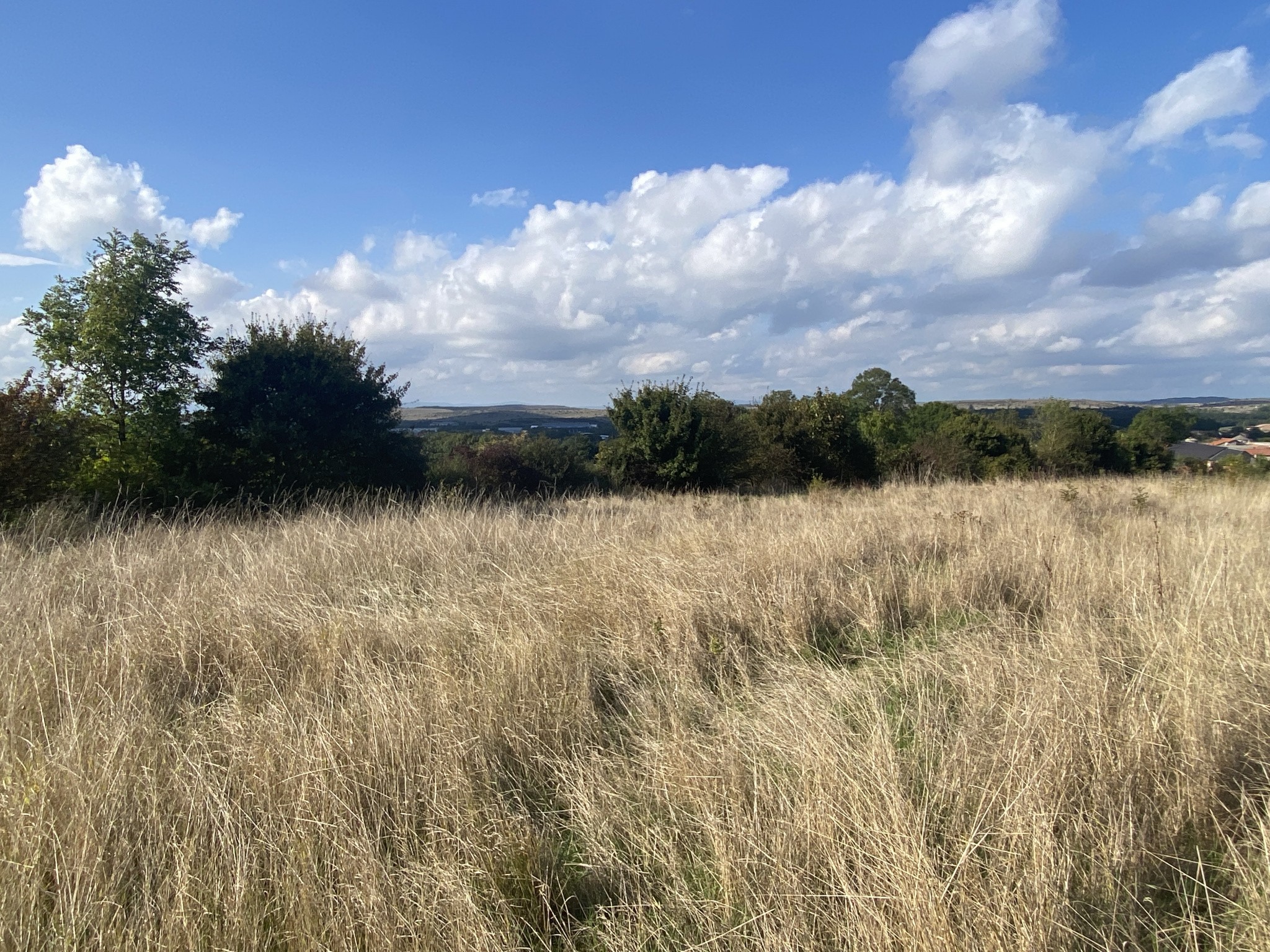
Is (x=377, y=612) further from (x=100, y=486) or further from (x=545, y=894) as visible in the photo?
(x=100, y=486)

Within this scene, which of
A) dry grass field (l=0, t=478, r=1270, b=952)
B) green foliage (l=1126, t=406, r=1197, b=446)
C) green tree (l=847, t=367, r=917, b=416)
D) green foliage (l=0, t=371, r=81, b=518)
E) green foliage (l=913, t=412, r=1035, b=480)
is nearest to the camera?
dry grass field (l=0, t=478, r=1270, b=952)

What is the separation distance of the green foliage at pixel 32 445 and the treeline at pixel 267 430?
0.02 meters

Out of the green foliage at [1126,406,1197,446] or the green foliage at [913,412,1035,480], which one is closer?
the green foliage at [913,412,1035,480]

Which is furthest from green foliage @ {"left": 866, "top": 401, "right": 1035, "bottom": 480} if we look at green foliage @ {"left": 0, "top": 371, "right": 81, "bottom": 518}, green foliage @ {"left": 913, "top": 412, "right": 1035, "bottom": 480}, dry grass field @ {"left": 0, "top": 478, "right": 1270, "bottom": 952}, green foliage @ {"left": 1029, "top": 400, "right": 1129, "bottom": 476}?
green foliage @ {"left": 0, "top": 371, "right": 81, "bottom": 518}

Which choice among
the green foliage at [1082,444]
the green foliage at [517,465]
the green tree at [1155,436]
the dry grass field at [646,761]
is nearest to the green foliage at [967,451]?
the green foliage at [1082,444]

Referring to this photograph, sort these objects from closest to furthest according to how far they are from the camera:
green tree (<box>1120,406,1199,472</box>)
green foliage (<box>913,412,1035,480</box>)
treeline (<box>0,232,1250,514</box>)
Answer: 1. treeline (<box>0,232,1250,514</box>)
2. green foliage (<box>913,412,1035,480</box>)
3. green tree (<box>1120,406,1199,472</box>)

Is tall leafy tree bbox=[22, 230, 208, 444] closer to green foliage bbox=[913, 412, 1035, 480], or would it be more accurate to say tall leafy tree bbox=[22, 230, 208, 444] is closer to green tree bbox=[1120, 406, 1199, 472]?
green foliage bbox=[913, 412, 1035, 480]

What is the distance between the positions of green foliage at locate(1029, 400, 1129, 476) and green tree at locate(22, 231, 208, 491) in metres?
30.3

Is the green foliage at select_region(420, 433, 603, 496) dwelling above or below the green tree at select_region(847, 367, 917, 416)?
below

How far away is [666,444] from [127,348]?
536 inches

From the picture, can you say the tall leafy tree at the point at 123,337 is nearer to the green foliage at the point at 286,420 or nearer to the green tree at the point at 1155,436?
the green foliage at the point at 286,420

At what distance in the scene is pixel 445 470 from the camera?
64.6ft

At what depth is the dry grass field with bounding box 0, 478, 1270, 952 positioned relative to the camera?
5.98 feet

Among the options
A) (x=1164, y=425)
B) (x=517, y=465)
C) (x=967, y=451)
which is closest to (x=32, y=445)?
(x=517, y=465)
